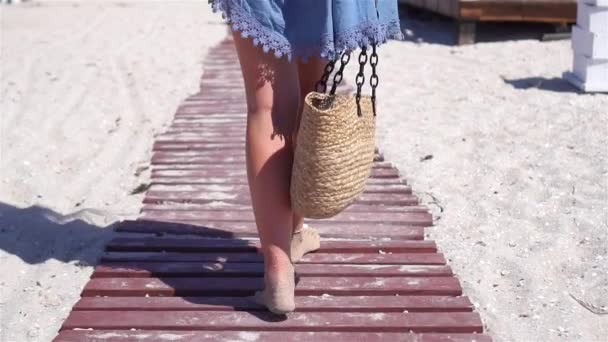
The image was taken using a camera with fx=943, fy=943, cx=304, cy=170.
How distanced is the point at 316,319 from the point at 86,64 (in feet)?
16.2

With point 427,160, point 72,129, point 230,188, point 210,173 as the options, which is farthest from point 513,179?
point 72,129

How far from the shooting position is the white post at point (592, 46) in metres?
5.84

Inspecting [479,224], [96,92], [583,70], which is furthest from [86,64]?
[479,224]

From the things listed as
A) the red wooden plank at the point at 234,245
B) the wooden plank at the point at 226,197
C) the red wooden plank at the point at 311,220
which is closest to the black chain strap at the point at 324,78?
the red wooden plank at the point at 234,245

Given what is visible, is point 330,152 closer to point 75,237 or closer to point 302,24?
point 302,24

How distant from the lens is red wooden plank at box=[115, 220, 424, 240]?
3.58 m

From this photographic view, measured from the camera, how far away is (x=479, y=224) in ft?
12.7

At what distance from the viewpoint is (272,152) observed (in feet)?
8.90

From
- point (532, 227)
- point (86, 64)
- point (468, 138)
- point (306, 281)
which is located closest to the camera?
point (306, 281)

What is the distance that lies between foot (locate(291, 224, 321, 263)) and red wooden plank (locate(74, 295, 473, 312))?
0.31 m

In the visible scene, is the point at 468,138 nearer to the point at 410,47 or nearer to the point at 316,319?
the point at 316,319

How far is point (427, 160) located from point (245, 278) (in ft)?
6.36

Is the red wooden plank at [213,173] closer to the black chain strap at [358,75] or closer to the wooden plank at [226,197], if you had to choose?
the wooden plank at [226,197]

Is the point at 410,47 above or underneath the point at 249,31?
underneath
